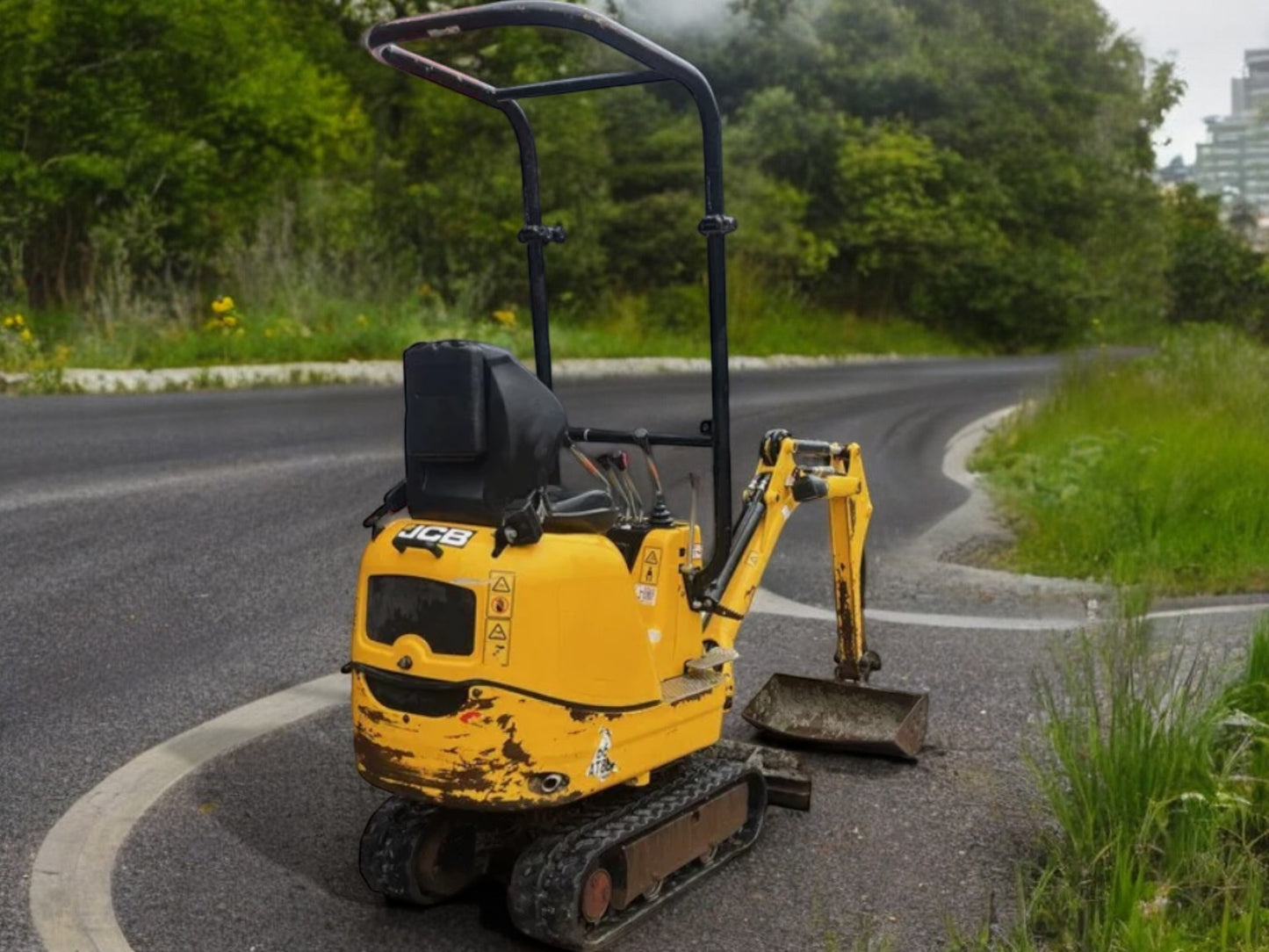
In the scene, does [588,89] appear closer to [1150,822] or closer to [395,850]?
[395,850]

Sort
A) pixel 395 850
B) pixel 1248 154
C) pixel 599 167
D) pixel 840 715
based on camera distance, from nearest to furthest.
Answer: pixel 395 850
pixel 840 715
pixel 599 167
pixel 1248 154

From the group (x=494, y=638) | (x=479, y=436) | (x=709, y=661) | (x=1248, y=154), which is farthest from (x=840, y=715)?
(x=1248, y=154)

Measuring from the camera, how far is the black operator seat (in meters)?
3.91

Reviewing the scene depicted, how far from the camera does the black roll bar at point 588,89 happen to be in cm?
389

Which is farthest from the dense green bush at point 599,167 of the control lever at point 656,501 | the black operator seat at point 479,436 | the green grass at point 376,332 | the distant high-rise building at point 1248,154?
the black operator seat at point 479,436

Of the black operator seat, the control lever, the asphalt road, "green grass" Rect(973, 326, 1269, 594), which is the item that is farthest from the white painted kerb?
"green grass" Rect(973, 326, 1269, 594)

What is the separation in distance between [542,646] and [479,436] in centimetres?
54

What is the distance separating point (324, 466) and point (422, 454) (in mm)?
7439

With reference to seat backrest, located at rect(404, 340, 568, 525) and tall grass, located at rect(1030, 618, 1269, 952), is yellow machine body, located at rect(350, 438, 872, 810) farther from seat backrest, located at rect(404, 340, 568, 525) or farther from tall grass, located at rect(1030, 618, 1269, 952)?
tall grass, located at rect(1030, 618, 1269, 952)

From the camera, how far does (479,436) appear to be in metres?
3.92

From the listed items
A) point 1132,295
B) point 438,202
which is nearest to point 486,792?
point 438,202

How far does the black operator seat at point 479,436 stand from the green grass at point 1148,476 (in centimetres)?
464

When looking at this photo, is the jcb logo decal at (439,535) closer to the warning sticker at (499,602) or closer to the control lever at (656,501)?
the warning sticker at (499,602)

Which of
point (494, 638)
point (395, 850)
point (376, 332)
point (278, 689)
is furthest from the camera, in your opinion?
point (376, 332)
